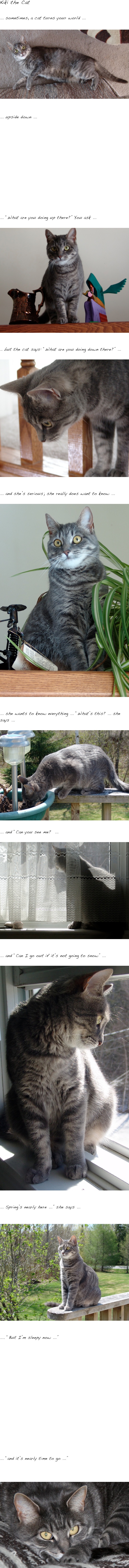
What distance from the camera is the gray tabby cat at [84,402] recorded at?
982mm

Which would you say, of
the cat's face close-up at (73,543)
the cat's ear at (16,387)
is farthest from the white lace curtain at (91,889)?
the cat's ear at (16,387)

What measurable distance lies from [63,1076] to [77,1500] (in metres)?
0.46

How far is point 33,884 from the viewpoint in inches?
37.8

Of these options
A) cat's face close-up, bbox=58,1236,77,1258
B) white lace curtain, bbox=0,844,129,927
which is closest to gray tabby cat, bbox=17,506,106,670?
white lace curtain, bbox=0,844,129,927

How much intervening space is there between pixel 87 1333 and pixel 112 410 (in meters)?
1.13

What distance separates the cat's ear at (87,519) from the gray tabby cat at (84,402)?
5 centimetres

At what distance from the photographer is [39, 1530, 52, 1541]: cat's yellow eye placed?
89 centimetres

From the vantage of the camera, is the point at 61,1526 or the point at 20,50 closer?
the point at 61,1526

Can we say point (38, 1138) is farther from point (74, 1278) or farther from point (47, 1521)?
point (47, 1521)

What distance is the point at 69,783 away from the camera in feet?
3.10

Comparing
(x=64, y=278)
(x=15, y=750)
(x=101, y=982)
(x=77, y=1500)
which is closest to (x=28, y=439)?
(x=64, y=278)

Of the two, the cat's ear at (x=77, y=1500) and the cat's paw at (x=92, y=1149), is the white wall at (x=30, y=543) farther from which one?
the cat's ear at (x=77, y=1500)

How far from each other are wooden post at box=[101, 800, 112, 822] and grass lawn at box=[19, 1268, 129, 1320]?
0.55 m

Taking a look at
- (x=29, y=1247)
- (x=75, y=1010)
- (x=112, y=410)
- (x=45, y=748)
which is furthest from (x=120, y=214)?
(x=29, y=1247)
